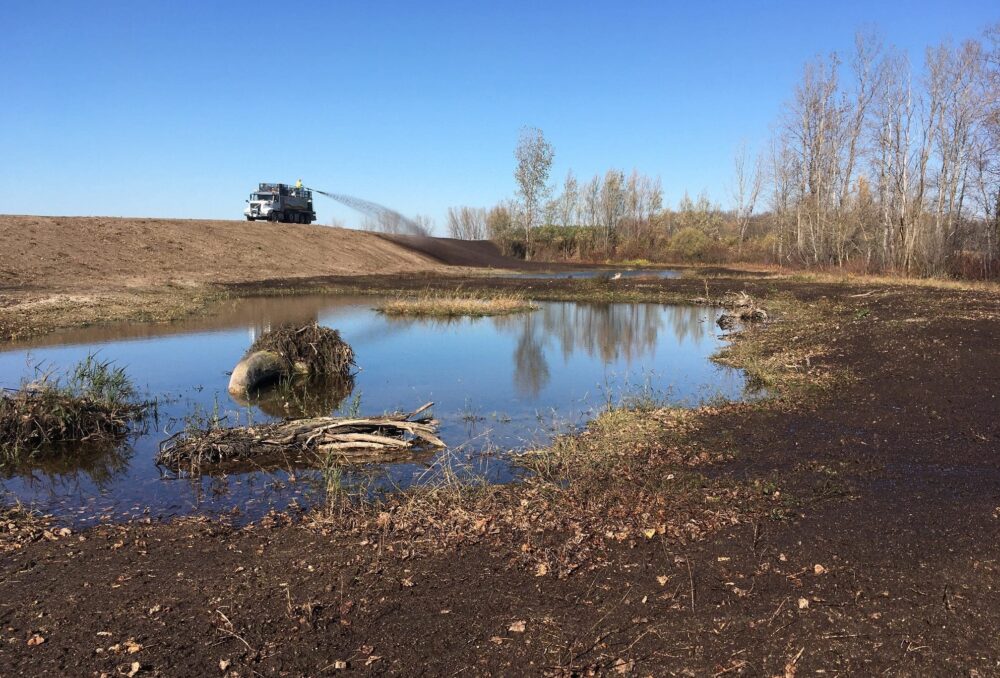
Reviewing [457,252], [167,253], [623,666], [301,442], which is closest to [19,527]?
A: [301,442]

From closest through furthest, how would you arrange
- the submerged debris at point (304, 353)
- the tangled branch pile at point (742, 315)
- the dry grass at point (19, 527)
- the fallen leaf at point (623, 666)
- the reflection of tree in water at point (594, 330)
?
the fallen leaf at point (623, 666)
the dry grass at point (19, 527)
the submerged debris at point (304, 353)
the reflection of tree in water at point (594, 330)
the tangled branch pile at point (742, 315)

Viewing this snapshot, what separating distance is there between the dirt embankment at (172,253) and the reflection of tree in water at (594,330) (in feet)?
58.2

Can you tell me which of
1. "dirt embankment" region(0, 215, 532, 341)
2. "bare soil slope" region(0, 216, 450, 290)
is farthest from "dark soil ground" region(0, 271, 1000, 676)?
"bare soil slope" region(0, 216, 450, 290)

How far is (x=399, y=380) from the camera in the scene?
38.7ft

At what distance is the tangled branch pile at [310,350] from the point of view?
12.2 m

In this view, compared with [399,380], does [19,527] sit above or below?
below

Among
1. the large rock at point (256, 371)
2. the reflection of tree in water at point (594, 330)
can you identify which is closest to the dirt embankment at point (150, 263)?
the large rock at point (256, 371)

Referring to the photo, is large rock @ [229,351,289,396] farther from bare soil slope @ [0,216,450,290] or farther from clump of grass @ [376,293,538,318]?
bare soil slope @ [0,216,450,290]

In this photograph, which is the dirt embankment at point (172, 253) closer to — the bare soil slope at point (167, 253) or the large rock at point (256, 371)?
the bare soil slope at point (167, 253)

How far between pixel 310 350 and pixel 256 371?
123cm

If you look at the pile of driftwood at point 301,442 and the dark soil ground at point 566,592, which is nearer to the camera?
the dark soil ground at point 566,592

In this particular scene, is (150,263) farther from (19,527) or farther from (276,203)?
(19,527)

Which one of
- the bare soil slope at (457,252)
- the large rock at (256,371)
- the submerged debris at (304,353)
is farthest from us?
the bare soil slope at (457,252)

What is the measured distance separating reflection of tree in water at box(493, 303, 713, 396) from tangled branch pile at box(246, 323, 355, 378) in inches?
134
